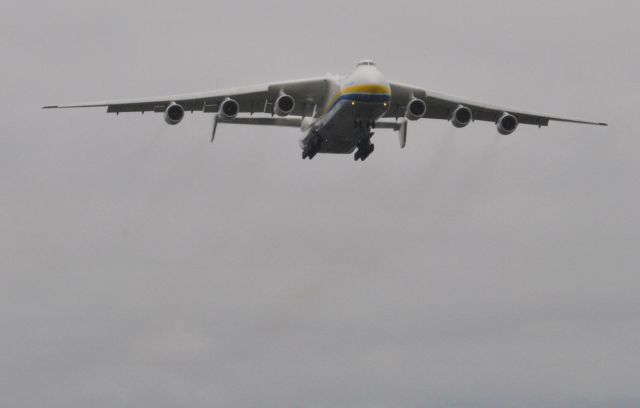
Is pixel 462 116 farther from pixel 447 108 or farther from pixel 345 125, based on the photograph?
pixel 345 125

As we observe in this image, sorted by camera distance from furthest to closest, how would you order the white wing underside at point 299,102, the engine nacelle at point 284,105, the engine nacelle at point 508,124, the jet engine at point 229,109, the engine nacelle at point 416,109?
the engine nacelle at point 508,124 < the engine nacelle at point 416,109 < the white wing underside at point 299,102 < the engine nacelle at point 284,105 < the jet engine at point 229,109

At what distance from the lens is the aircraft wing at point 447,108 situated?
139 ft

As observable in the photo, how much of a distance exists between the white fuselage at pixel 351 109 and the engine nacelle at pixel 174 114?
4.01 meters

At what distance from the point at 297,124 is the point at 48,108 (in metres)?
7.66

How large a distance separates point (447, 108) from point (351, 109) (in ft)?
18.4

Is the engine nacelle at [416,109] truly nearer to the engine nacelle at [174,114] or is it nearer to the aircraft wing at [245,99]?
the aircraft wing at [245,99]

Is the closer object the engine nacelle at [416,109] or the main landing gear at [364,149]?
the engine nacelle at [416,109]

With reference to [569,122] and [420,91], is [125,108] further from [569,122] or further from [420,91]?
[569,122]

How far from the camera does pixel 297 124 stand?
42.9 metres

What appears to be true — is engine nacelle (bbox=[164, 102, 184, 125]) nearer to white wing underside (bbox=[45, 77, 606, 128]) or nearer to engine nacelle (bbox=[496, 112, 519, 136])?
white wing underside (bbox=[45, 77, 606, 128])

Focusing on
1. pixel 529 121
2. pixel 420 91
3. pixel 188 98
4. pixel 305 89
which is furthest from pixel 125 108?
pixel 529 121

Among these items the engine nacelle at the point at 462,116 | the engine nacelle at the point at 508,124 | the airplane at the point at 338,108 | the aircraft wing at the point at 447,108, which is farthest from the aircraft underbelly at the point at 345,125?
the engine nacelle at the point at 508,124

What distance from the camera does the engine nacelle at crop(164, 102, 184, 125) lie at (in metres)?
39.6

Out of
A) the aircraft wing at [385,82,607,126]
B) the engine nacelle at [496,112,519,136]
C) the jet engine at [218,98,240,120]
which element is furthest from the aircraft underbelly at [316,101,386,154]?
the engine nacelle at [496,112,519,136]
